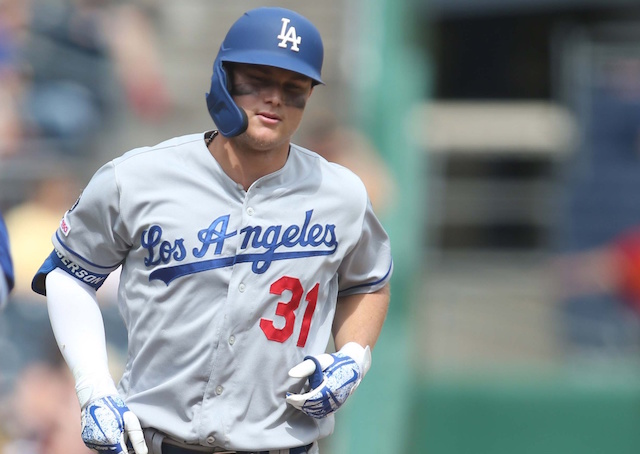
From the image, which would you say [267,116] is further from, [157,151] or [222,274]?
[222,274]

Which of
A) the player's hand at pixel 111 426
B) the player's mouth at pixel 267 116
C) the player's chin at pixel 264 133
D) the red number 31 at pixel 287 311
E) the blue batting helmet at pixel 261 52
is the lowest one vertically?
the player's hand at pixel 111 426

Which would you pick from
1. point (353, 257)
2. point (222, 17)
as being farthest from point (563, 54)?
point (353, 257)

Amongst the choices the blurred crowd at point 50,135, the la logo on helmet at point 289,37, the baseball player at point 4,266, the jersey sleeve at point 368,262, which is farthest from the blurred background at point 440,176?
the la logo on helmet at point 289,37

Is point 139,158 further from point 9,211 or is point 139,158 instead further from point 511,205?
Result: point 511,205

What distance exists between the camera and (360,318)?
3748 mm

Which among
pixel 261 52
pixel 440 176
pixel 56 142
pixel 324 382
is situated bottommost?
pixel 324 382

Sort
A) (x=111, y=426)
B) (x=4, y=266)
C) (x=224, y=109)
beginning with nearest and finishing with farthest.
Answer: (x=111, y=426) → (x=224, y=109) → (x=4, y=266)

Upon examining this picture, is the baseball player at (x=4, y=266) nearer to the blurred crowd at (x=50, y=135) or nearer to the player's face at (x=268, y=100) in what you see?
the player's face at (x=268, y=100)

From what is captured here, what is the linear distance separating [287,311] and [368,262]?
1.25 ft

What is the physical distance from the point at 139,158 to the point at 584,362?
5.89 metres

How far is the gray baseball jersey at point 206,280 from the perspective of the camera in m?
3.41

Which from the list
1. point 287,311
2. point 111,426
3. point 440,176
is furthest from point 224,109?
point 440,176

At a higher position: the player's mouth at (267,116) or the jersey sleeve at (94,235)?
the player's mouth at (267,116)

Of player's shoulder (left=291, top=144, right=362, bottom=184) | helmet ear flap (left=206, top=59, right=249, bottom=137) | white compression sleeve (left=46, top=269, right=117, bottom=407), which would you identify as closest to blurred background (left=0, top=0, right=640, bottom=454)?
white compression sleeve (left=46, top=269, right=117, bottom=407)
